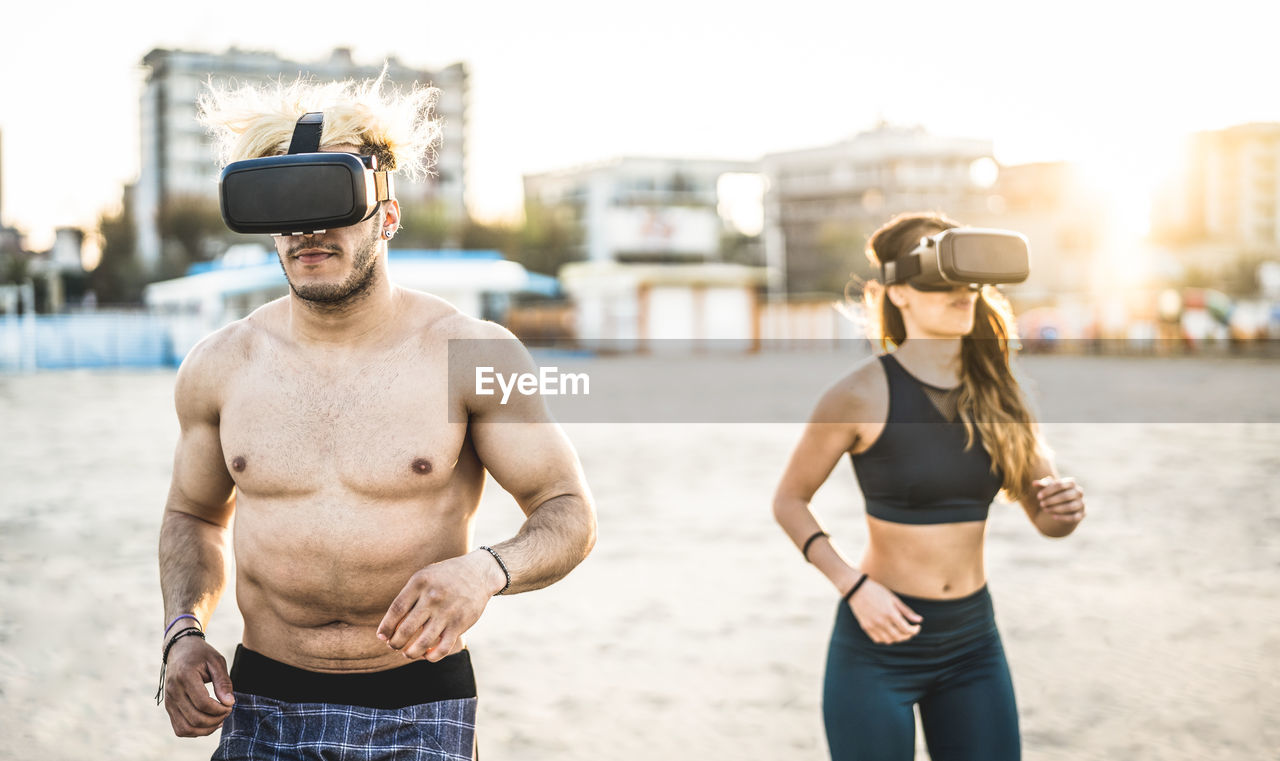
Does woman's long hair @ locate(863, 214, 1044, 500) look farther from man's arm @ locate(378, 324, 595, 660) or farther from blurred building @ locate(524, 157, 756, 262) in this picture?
blurred building @ locate(524, 157, 756, 262)

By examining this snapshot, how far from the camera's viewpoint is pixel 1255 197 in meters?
83.7

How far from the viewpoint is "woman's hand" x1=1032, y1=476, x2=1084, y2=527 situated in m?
3.15

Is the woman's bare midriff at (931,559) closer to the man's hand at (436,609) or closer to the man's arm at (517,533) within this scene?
the man's arm at (517,533)

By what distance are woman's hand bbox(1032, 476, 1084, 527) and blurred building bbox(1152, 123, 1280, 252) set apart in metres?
88.0

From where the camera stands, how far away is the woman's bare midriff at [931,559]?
125 inches

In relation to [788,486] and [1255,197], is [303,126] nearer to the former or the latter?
[788,486]

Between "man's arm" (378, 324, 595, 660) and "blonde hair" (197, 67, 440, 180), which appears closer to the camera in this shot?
"man's arm" (378, 324, 595, 660)

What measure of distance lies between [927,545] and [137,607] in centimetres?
549

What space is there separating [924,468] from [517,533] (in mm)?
1311

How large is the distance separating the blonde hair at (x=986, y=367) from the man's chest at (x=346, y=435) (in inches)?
61.1

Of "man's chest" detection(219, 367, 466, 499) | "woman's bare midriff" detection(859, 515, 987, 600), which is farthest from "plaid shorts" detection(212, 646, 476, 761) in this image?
"woman's bare midriff" detection(859, 515, 987, 600)

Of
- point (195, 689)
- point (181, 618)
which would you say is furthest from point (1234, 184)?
point (195, 689)

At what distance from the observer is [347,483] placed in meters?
2.43

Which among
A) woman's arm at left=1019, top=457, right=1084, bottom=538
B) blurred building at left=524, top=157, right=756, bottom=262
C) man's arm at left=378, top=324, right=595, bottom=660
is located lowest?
woman's arm at left=1019, top=457, right=1084, bottom=538
